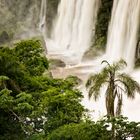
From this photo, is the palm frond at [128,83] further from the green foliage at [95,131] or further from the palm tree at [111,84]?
the green foliage at [95,131]

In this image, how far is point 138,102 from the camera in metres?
30.5

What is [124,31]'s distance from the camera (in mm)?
41469

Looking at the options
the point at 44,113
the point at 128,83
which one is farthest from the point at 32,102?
the point at 128,83

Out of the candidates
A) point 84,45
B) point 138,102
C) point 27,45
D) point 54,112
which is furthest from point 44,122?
point 84,45

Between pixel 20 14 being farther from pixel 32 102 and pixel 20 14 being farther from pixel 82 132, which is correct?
pixel 82 132

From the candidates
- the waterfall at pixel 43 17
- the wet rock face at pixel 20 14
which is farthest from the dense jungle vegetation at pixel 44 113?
the waterfall at pixel 43 17

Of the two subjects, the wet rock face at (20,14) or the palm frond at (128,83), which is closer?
the palm frond at (128,83)

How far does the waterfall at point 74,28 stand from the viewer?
49869 millimetres

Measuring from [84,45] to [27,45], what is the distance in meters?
25.2

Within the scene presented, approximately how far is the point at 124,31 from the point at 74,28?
12437mm

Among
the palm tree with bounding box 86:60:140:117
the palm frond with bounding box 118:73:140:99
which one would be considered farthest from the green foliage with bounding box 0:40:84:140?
the palm frond with bounding box 118:73:140:99

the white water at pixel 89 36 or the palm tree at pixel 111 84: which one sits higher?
the palm tree at pixel 111 84

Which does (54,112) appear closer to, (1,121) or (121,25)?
(1,121)

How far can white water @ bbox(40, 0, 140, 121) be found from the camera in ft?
129
